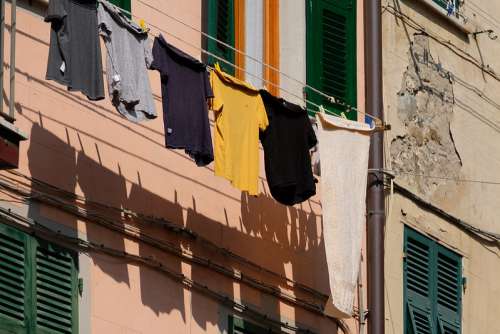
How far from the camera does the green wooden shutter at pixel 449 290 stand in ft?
64.5

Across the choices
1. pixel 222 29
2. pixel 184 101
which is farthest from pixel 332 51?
pixel 184 101

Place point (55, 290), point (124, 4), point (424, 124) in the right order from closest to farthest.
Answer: point (55, 290)
point (124, 4)
point (424, 124)

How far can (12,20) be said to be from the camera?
51.3 feet

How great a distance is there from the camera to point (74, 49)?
15641 millimetres

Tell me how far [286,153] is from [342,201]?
29.2 inches

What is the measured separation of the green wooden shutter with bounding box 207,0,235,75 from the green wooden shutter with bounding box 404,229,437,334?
7.66ft

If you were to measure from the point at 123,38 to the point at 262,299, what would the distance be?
2634 millimetres

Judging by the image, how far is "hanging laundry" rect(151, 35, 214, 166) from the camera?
16.3 metres

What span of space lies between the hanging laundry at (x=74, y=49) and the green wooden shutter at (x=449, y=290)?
16.6 ft

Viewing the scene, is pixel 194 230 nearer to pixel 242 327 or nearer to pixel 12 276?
pixel 242 327

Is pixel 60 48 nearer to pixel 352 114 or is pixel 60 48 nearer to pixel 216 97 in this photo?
pixel 216 97

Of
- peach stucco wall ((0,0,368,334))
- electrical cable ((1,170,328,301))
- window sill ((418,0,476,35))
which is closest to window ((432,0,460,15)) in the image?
window sill ((418,0,476,35))

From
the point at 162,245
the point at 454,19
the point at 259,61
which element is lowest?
the point at 162,245

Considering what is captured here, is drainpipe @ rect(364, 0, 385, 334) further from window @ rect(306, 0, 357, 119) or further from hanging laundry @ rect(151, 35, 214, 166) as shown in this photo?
hanging laundry @ rect(151, 35, 214, 166)
